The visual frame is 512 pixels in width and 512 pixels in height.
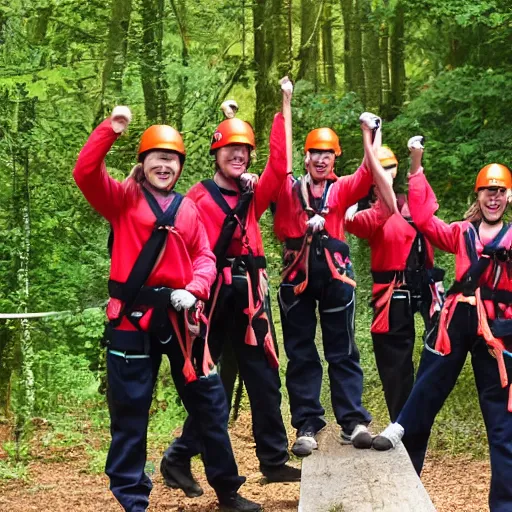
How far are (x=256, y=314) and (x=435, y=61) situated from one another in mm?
7628

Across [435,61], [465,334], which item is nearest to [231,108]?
[465,334]

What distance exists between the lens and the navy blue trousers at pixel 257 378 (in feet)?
21.0

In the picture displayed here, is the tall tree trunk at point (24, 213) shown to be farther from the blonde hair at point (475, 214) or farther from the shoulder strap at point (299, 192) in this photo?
the blonde hair at point (475, 214)

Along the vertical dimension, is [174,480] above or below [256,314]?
below

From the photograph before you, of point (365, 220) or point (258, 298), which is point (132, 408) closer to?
point (258, 298)

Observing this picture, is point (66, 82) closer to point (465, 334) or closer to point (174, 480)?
point (174, 480)

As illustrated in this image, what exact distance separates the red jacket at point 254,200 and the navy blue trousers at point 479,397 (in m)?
1.39

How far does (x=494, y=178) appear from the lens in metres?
6.12

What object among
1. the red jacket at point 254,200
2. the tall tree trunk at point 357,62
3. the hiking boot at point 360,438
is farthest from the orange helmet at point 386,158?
the tall tree trunk at point 357,62

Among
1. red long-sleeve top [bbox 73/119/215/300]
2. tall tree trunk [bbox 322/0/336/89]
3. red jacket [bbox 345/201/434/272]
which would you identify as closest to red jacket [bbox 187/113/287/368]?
red long-sleeve top [bbox 73/119/215/300]

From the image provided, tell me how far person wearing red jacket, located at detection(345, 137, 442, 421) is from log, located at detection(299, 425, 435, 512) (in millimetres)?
1816

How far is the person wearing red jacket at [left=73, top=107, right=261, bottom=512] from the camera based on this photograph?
17.7 ft

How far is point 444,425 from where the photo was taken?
9883 mm

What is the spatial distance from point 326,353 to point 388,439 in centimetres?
77
